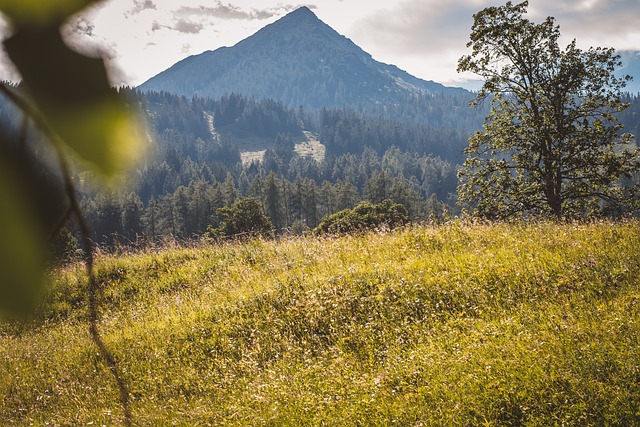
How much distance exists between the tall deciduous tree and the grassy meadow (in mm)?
9335

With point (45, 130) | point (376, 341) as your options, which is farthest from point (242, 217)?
point (45, 130)

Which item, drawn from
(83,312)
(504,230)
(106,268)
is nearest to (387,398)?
(504,230)

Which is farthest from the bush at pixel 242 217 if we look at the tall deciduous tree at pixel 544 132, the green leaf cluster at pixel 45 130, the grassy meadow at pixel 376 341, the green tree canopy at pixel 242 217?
the green leaf cluster at pixel 45 130

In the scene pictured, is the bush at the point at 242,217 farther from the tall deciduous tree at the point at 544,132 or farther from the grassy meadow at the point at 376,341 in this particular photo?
the grassy meadow at the point at 376,341

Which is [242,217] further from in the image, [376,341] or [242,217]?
[376,341]

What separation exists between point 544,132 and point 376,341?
15.7 m

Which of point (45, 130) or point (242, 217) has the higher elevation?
point (45, 130)

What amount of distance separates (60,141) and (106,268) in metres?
12.1

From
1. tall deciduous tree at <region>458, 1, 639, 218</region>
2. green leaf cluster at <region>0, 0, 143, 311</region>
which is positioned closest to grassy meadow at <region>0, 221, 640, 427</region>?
green leaf cluster at <region>0, 0, 143, 311</region>

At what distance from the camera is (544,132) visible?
18156 millimetres

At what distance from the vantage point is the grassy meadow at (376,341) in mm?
4562

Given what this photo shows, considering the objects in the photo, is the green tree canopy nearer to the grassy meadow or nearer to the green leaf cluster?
the grassy meadow

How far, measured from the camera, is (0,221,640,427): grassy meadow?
456 centimetres

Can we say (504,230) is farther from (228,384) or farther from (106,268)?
(106,268)
